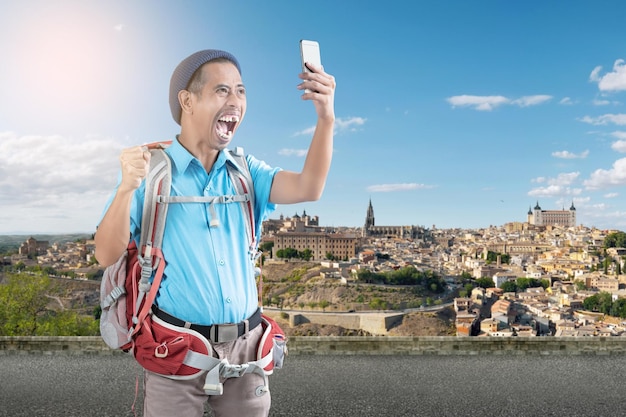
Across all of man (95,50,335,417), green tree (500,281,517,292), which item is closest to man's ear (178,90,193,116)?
man (95,50,335,417)

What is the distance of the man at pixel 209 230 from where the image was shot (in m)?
1.27

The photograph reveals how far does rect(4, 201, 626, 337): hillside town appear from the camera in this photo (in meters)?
22.2

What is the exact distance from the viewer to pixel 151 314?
130 cm

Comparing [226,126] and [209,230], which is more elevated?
[226,126]

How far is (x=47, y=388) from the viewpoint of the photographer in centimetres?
466

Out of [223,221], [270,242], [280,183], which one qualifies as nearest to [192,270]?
[223,221]

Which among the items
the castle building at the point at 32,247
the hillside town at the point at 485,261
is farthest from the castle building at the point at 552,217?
the castle building at the point at 32,247

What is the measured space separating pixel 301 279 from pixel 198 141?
1423 inches

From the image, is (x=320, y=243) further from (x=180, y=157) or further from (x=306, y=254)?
(x=180, y=157)

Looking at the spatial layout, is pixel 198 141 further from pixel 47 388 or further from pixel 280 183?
pixel 47 388

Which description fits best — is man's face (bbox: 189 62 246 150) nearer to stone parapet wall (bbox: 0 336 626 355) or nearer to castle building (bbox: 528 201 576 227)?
stone parapet wall (bbox: 0 336 626 355)

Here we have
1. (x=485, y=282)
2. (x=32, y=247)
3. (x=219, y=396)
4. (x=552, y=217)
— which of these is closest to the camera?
(x=219, y=396)

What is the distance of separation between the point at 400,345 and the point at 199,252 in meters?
4.48

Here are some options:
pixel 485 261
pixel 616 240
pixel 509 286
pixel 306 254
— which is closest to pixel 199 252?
pixel 509 286
